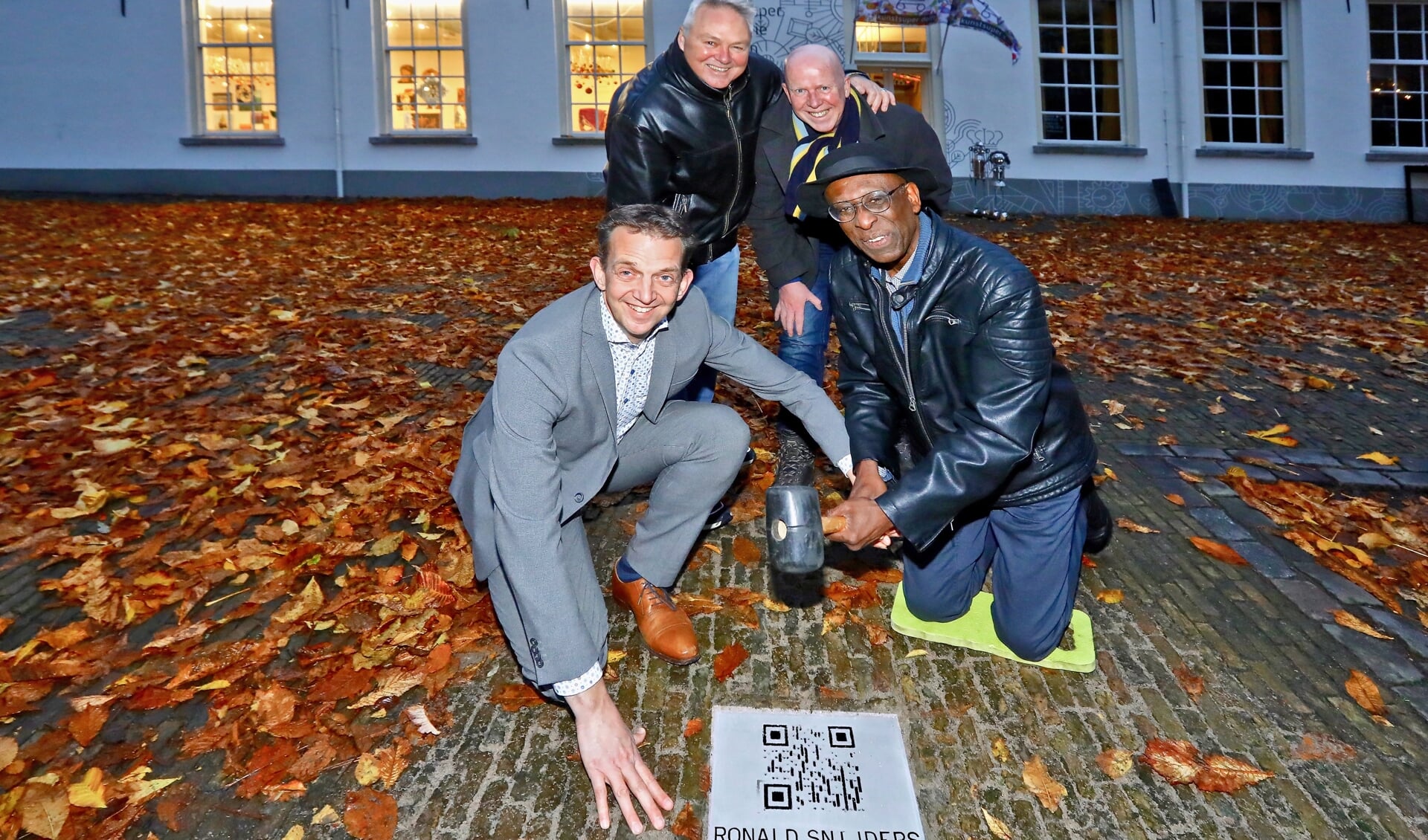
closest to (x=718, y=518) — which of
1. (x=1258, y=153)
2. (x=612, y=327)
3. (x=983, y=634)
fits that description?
(x=983, y=634)

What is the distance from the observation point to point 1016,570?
3.20 m

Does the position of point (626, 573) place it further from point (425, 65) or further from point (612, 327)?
point (425, 65)

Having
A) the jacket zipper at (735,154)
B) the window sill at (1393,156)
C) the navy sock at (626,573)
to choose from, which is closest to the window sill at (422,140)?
the jacket zipper at (735,154)

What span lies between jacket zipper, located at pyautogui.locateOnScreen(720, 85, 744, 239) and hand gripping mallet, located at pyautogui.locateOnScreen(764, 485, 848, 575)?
2.03 metres

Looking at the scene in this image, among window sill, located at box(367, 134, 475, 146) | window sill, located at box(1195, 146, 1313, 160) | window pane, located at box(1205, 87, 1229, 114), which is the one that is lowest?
window sill, located at box(1195, 146, 1313, 160)

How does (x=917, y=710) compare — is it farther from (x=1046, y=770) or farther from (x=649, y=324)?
(x=649, y=324)

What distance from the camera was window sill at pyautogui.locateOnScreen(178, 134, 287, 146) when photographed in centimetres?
1762

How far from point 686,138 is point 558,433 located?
1594mm

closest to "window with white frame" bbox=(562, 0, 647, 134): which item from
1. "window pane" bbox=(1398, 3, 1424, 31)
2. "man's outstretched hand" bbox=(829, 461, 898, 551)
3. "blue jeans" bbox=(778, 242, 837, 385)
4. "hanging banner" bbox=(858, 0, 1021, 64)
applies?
"hanging banner" bbox=(858, 0, 1021, 64)

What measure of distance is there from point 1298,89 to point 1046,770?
2020cm

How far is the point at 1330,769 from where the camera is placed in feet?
8.70

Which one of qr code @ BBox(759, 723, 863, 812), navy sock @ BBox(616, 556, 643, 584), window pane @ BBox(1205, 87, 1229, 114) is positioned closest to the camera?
qr code @ BBox(759, 723, 863, 812)

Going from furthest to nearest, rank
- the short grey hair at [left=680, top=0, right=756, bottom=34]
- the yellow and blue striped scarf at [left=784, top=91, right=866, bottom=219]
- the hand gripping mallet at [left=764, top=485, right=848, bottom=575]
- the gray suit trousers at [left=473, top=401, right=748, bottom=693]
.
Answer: the yellow and blue striped scarf at [left=784, top=91, right=866, bottom=219]
the short grey hair at [left=680, top=0, right=756, bottom=34]
the gray suit trousers at [left=473, top=401, right=748, bottom=693]
the hand gripping mallet at [left=764, top=485, right=848, bottom=575]

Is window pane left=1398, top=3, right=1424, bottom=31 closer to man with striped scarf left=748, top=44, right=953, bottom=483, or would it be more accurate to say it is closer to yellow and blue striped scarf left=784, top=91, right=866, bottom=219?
man with striped scarf left=748, top=44, right=953, bottom=483
